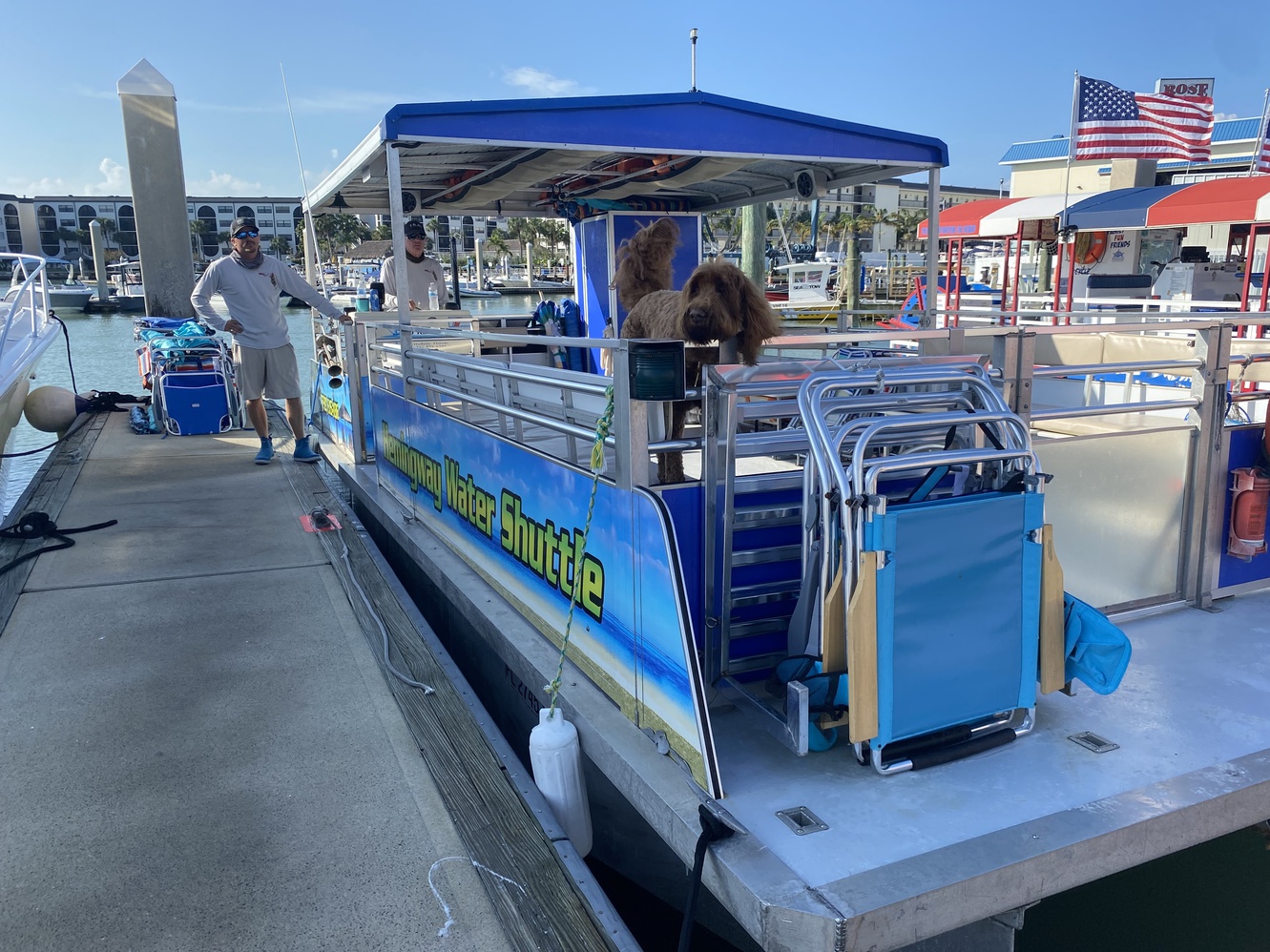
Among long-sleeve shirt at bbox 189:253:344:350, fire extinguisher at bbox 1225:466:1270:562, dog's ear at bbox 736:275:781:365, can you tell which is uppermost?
long-sleeve shirt at bbox 189:253:344:350

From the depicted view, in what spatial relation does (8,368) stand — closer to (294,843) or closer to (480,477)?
(480,477)

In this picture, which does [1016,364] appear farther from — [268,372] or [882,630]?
[268,372]

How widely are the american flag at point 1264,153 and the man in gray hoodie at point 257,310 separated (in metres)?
14.0

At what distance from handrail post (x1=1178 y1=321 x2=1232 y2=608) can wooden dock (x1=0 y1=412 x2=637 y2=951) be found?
2882 millimetres

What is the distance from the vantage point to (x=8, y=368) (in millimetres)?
8266

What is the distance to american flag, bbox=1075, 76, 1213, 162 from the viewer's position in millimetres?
12531

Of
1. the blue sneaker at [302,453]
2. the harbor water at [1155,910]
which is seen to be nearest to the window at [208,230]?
the blue sneaker at [302,453]

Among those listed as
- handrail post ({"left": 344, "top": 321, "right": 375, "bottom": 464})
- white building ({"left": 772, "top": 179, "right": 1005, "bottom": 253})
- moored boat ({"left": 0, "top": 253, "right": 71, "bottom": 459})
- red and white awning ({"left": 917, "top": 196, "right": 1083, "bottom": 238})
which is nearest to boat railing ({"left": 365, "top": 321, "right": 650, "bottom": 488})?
handrail post ({"left": 344, "top": 321, "right": 375, "bottom": 464})

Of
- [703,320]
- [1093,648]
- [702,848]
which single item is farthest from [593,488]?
[1093,648]

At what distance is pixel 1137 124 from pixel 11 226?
5124 inches

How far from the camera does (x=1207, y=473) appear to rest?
3.66 meters

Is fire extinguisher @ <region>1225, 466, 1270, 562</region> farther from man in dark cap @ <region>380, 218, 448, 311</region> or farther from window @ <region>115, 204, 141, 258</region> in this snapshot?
window @ <region>115, 204, 141, 258</region>

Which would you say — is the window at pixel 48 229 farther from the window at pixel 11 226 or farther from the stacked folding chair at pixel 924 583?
the stacked folding chair at pixel 924 583

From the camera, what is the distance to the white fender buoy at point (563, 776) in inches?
113
